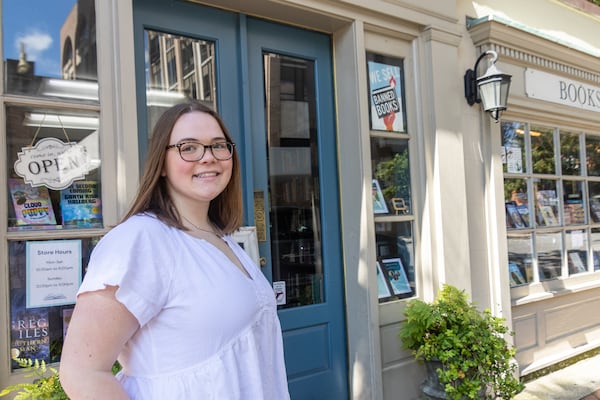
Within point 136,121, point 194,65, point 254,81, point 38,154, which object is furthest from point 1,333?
point 254,81

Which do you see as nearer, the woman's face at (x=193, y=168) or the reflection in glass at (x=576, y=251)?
the woman's face at (x=193, y=168)

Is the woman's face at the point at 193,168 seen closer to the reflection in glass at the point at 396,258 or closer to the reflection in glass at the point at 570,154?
the reflection in glass at the point at 396,258

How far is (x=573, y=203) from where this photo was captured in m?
5.33

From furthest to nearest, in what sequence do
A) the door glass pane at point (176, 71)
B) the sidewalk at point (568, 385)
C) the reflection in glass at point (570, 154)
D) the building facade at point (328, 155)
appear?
the reflection in glass at point (570, 154)
the sidewalk at point (568, 385)
the door glass pane at point (176, 71)
the building facade at point (328, 155)

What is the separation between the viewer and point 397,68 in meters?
3.71

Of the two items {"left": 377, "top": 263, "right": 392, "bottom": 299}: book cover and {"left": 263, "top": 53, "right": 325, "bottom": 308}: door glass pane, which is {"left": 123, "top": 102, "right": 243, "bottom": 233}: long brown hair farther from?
{"left": 377, "top": 263, "right": 392, "bottom": 299}: book cover

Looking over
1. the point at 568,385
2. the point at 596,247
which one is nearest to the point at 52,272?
the point at 568,385

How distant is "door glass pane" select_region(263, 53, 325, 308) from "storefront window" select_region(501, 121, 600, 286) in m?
2.17

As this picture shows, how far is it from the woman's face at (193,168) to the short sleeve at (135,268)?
0.51 feet

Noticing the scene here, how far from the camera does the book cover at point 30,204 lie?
222 cm

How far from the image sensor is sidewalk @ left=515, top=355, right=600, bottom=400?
13.1 feet

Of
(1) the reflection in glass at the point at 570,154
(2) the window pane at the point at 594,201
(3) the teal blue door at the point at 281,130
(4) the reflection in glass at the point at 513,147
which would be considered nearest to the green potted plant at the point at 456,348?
(3) the teal blue door at the point at 281,130

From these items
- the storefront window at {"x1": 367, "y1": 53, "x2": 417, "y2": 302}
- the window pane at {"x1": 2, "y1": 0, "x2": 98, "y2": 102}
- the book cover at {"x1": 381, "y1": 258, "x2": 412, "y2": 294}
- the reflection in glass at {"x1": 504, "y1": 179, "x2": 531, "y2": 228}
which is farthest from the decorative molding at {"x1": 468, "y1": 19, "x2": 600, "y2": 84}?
the window pane at {"x1": 2, "y1": 0, "x2": 98, "y2": 102}

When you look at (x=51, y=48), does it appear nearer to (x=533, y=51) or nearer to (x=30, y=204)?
(x=30, y=204)
